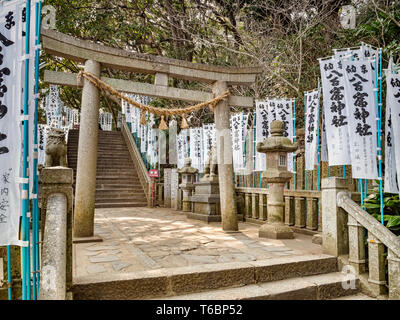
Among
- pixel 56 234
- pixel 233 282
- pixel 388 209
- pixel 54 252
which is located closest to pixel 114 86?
pixel 56 234

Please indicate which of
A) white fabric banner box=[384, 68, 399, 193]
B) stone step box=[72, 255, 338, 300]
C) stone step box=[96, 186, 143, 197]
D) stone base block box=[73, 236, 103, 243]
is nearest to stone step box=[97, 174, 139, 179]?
stone step box=[96, 186, 143, 197]

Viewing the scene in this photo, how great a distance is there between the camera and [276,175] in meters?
6.23

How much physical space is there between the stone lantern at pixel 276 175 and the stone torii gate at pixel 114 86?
91 centimetres

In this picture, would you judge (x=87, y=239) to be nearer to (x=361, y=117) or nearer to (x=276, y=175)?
(x=276, y=175)

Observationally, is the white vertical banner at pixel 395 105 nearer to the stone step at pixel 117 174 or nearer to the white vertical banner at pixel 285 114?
the white vertical banner at pixel 285 114

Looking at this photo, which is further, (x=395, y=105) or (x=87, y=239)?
(x=87, y=239)

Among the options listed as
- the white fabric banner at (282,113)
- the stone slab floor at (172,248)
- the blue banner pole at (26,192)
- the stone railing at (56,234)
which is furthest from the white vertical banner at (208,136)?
the blue banner pole at (26,192)

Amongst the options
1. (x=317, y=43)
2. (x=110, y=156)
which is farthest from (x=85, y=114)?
(x=110, y=156)

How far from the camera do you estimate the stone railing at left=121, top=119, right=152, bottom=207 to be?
45.6 feet

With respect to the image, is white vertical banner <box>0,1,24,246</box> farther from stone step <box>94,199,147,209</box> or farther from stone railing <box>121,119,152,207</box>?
stone railing <box>121,119,152,207</box>

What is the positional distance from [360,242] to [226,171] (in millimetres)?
3206

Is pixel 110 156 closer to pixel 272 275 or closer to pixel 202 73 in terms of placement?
pixel 202 73

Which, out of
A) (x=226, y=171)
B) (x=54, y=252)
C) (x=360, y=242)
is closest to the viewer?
(x=54, y=252)

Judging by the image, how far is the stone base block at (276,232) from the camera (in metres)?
6.16
